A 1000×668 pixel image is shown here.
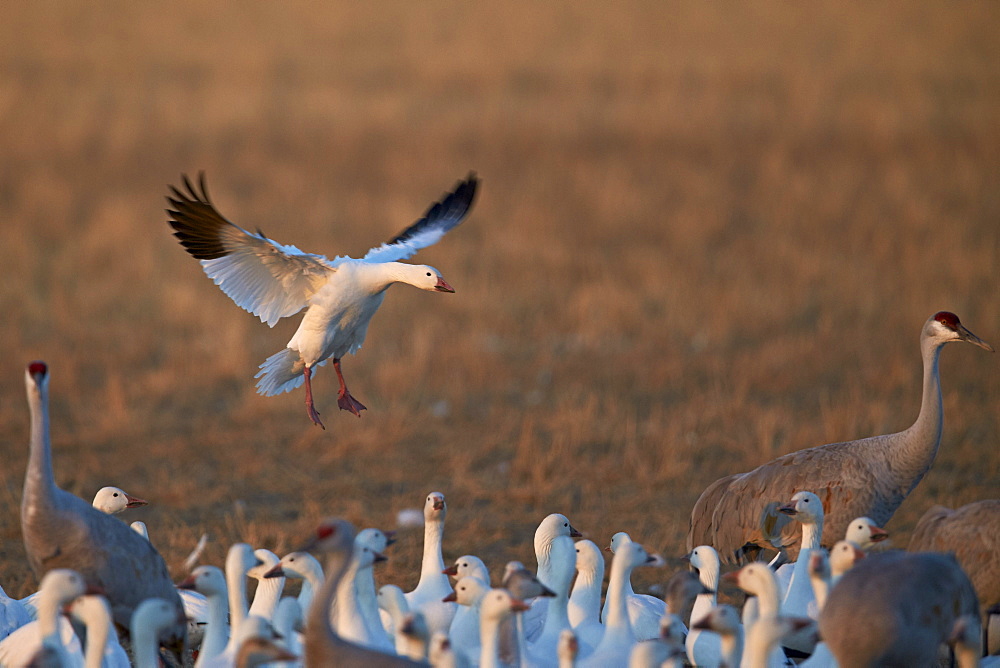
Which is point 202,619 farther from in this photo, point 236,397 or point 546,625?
point 236,397

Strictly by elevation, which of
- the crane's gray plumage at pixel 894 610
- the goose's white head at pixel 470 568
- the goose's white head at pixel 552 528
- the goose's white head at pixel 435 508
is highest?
the goose's white head at pixel 435 508

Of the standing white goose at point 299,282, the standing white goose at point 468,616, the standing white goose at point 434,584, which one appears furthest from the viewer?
the standing white goose at point 299,282

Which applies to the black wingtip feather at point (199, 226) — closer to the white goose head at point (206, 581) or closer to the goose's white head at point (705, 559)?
the white goose head at point (206, 581)

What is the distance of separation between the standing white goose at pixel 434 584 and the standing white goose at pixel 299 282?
70 cm

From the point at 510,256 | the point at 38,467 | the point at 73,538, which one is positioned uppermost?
the point at 510,256

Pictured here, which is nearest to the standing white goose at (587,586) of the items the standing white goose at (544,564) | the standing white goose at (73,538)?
the standing white goose at (544,564)

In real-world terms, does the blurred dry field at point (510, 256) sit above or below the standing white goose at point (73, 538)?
above

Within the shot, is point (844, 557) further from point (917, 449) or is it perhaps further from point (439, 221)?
point (439, 221)

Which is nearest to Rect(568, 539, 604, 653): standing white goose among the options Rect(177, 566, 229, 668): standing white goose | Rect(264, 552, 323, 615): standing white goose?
Rect(264, 552, 323, 615): standing white goose

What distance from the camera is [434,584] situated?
636cm

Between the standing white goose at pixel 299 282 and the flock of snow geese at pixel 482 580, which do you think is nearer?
the flock of snow geese at pixel 482 580

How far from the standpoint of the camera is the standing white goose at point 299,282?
21.7 ft

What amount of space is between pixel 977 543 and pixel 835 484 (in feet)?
3.06

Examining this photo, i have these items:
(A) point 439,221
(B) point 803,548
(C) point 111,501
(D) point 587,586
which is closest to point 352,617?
(D) point 587,586
